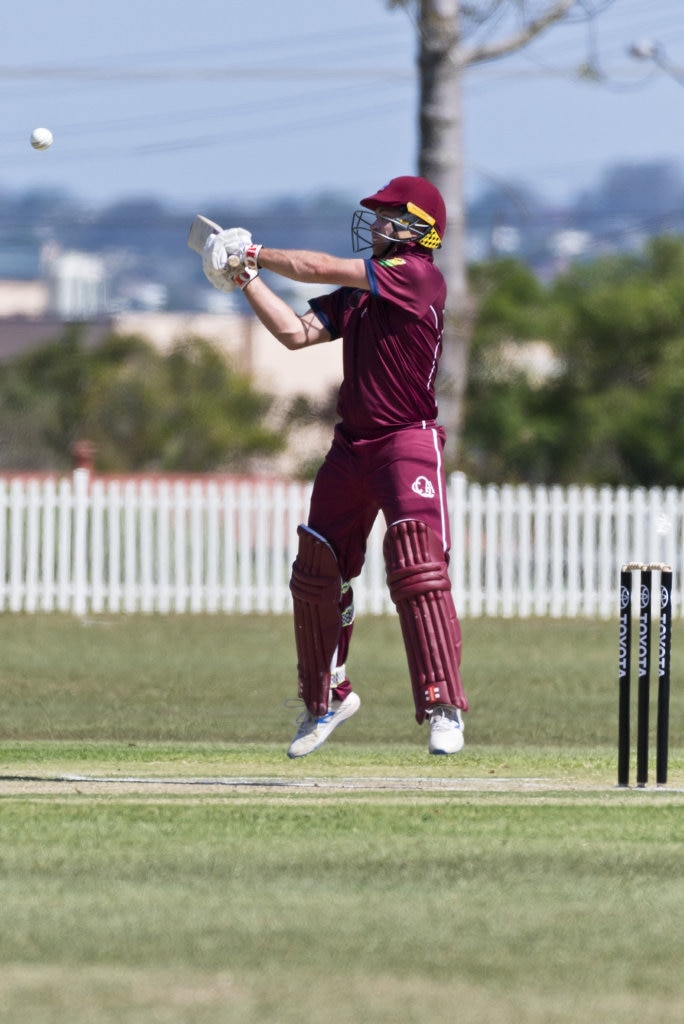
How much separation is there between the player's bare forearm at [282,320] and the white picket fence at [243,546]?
39.7 ft

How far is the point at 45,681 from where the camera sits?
13.0 m

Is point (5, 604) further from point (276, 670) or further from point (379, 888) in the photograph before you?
point (379, 888)

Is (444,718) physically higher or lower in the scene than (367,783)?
higher

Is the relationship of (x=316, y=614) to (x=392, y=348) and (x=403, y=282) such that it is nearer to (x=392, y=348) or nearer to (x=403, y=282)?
(x=392, y=348)

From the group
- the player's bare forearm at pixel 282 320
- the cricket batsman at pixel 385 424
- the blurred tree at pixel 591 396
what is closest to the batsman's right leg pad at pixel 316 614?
the cricket batsman at pixel 385 424

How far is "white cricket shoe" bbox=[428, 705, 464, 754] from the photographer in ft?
24.3

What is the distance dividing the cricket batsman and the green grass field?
0.55m

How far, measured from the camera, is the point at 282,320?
25.0 ft

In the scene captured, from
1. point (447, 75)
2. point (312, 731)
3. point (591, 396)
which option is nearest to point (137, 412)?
point (591, 396)

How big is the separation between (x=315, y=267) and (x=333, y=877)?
2713 mm

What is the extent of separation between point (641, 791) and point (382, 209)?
238cm

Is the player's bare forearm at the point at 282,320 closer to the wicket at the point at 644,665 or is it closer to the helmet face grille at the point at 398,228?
Answer: the helmet face grille at the point at 398,228

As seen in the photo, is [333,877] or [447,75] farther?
[447,75]

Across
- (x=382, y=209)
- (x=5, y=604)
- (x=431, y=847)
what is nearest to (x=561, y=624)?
(x=5, y=604)
